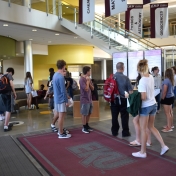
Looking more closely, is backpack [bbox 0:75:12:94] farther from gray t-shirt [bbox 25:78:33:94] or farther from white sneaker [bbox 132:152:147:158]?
white sneaker [bbox 132:152:147:158]

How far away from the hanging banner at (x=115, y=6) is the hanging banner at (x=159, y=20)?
3453 mm

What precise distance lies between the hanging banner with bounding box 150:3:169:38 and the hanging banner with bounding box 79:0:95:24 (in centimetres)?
319

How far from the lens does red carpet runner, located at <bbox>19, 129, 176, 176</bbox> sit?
3078 millimetres

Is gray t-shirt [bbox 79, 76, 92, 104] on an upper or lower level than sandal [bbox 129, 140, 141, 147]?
upper

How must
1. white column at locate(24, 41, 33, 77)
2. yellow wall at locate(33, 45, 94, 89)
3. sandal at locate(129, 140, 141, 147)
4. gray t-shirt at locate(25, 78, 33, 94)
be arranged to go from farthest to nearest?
yellow wall at locate(33, 45, 94, 89)
white column at locate(24, 41, 33, 77)
gray t-shirt at locate(25, 78, 33, 94)
sandal at locate(129, 140, 141, 147)

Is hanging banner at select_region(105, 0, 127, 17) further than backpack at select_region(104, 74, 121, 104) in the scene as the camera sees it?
Yes

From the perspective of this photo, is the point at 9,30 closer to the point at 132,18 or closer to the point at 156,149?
the point at 132,18

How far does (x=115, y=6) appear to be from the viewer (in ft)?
22.0

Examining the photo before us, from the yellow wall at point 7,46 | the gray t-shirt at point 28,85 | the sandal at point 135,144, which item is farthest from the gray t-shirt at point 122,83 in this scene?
the yellow wall at point 7,46

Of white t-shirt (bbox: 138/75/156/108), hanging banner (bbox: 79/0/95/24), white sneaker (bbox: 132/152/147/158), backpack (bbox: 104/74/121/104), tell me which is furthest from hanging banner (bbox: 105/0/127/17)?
white sneaker (bbox: 132/152/147/158)

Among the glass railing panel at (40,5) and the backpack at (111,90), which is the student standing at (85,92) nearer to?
the backpack at (111,90)

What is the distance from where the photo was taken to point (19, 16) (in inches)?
339

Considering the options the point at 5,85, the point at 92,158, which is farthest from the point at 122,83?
the point at 5,85

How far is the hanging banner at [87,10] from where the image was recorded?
7.94 meters
